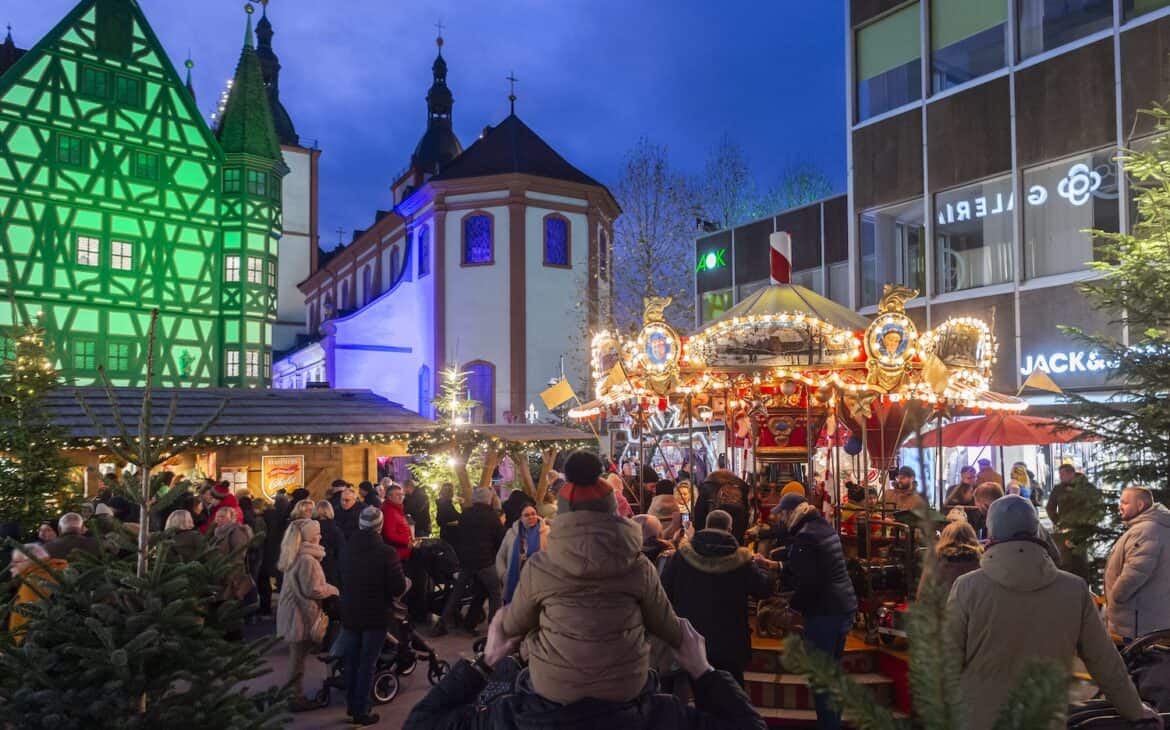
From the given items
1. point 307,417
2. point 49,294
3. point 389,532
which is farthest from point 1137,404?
point 49,294

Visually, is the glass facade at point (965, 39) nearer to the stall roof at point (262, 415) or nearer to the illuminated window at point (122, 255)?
the stall roof at point (262, 415)

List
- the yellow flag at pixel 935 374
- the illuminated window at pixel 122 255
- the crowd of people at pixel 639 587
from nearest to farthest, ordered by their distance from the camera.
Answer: the crowd of people at pixel 639 587
the yellow flag at pixel 935 374
the illuminated window at pixel 122 255

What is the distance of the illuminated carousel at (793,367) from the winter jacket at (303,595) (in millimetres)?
4924

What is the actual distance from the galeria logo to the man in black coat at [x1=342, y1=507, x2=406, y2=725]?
13.7 m

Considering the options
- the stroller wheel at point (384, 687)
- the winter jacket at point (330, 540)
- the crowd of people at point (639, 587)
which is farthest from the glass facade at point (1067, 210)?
the stroller wheel at point (384, 687)

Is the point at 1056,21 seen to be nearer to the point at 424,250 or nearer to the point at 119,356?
the point at 424,250

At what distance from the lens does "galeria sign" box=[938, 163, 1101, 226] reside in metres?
16.2

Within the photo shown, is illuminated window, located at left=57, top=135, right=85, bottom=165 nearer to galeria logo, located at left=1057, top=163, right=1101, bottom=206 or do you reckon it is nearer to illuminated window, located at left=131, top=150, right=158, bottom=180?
illuminated window, located at left=131, top=150, right=158, bottom=180

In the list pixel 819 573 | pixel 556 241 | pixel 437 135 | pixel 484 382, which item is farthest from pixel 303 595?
pixel 437 135

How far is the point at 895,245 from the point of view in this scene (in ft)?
66.2

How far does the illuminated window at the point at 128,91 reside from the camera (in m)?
31.1

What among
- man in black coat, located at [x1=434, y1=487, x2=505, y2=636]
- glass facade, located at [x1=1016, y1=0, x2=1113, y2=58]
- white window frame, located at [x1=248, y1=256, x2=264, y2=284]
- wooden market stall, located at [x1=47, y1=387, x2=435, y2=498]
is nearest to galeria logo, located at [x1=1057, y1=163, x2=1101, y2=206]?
glass facade, located at [x1=1016, y1=0, x2=1113, y2=58]

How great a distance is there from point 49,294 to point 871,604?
93.1 ft

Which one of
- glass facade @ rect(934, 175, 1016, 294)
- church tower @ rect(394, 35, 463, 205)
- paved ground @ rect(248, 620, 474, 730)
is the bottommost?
paved ground @ rect(248, 620, 474, 730)
